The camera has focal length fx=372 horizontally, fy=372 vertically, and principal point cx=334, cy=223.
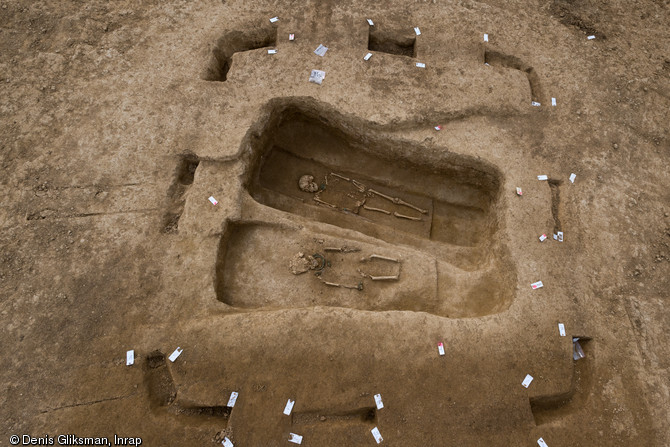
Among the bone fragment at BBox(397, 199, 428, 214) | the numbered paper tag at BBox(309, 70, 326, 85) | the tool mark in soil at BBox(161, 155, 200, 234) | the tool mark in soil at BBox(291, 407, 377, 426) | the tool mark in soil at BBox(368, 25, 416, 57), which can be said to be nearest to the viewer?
the tool mark in soil at BBox(291, 407, 377, 426)

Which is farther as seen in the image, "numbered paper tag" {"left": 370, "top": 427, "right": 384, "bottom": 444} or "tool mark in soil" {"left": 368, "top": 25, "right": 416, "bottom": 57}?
"tool mark in soil" {"left": 368, "top": 25, "right": 416, "bottom": 57}

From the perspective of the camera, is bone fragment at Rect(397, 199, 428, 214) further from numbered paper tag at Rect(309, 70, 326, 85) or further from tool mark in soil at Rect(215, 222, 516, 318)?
numbered paper tag at Rect(309, 70, 326, 85)

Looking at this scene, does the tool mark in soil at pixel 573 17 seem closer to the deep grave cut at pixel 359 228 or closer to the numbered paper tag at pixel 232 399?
the deep grave cut at pixel 359 228

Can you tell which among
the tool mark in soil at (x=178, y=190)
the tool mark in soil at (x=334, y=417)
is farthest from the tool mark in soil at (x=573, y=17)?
the tool mark in soil at (x=334, y=417)

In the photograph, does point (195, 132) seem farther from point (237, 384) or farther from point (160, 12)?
point (237, 384)

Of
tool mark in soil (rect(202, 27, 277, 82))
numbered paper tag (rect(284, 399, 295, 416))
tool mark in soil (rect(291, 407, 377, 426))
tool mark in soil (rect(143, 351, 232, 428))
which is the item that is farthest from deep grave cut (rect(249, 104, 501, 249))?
→ numbered paper tag (rect(284, 399, 295, 416))

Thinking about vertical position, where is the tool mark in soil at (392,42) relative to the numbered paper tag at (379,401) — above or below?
above
